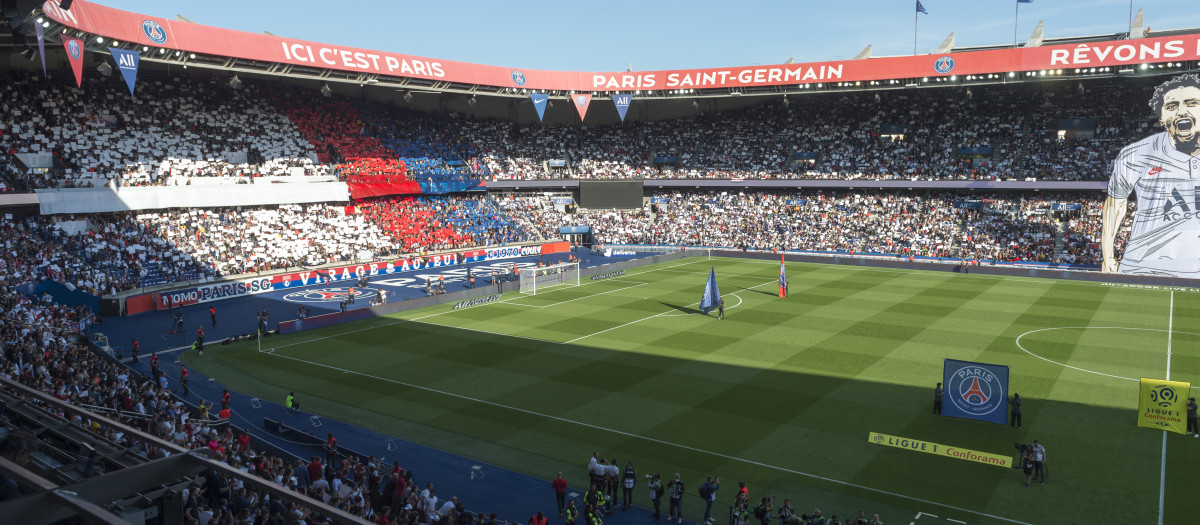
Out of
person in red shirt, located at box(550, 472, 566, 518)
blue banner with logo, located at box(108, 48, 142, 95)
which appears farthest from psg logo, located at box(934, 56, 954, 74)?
blue banner with logo, located at box(108, 48, 142, 95)

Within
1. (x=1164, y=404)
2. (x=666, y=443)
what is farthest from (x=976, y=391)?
(x=666, y=443)

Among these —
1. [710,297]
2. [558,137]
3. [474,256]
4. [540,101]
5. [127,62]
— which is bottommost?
[710,297]

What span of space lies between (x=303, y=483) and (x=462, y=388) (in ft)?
33.8

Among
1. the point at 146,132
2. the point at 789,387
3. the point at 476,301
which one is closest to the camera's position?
the point at 789,387

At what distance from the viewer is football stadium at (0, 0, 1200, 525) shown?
1842cm

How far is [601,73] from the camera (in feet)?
242

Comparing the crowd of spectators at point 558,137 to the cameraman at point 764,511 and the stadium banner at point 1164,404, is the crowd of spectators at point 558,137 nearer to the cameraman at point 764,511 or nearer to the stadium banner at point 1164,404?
the stadium banner at point 1164,404

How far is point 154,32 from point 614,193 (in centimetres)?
A: 4333

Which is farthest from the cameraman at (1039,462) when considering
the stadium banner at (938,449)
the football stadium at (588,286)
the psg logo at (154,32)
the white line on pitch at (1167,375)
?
the psg logo at (154,32)

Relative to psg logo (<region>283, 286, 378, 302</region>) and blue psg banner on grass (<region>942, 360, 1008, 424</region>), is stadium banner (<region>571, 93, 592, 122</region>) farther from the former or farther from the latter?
blue psg banner on grass (<region>942, 360, 1008, 424</region>)

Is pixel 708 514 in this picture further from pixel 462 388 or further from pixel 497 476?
pixel 462 388

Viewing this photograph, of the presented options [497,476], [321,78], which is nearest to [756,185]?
[321,78]

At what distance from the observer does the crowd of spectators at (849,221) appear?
5978 centimetres

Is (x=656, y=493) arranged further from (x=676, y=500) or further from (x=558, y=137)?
(x=558, y=137)
